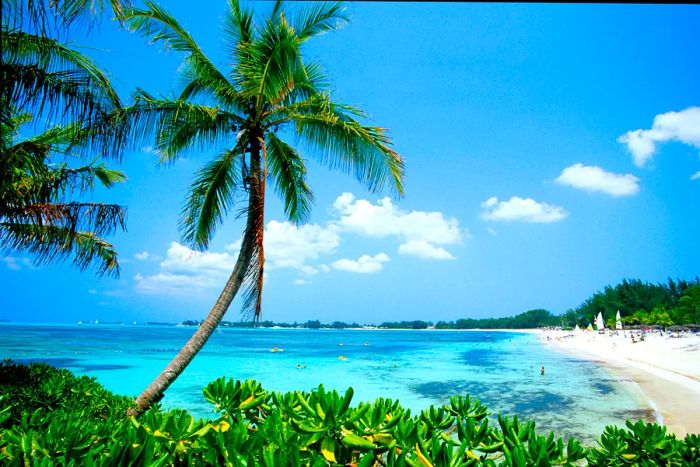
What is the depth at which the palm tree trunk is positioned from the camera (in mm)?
5777

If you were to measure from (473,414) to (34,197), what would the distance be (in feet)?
23.7

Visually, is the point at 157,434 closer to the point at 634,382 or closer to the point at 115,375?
the point at 634,382

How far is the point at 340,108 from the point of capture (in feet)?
22.7

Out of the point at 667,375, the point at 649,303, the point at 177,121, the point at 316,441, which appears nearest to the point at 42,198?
the point at 177,121

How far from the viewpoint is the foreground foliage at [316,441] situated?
160cm

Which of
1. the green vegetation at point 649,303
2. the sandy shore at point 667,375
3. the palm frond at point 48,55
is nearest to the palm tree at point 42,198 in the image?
the palm frond at point 48,55

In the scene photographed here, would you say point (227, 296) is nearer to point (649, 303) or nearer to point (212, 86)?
point (212, 86)

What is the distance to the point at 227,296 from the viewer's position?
6094 millimetres

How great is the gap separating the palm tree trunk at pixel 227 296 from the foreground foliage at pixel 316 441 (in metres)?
3.29

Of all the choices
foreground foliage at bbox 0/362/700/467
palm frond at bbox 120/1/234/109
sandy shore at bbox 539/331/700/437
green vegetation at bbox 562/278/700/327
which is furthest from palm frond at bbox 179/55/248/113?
green vegetation at bbox 562/278/700/327

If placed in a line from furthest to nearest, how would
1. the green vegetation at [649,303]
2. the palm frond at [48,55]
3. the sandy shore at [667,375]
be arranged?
the green vegetation at [649,303]
the sandy shore at [667,375]
the palm frond at [48,55]

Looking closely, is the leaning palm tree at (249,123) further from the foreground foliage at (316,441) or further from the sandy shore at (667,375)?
the sandy shore at (667,375)

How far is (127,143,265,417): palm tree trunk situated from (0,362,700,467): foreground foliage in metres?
3.29

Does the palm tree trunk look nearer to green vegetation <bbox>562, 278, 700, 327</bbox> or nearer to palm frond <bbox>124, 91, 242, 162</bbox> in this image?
A: palm frond <bbox>124, 91, 242, 162</bbox>
